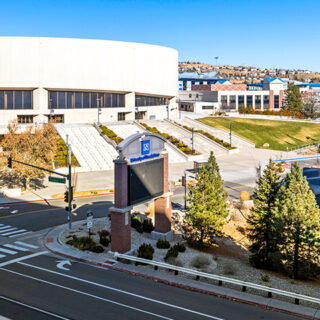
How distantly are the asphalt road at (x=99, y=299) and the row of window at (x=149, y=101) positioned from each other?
7548 centimetres

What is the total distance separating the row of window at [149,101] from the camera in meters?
97.2

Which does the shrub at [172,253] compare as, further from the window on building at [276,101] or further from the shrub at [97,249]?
the window on building at [276,101]

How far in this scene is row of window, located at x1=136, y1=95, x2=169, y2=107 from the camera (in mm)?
97188

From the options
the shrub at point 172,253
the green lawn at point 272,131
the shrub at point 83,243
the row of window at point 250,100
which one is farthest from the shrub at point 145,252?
the row of window at point 250,100

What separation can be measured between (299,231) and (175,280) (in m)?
7.53

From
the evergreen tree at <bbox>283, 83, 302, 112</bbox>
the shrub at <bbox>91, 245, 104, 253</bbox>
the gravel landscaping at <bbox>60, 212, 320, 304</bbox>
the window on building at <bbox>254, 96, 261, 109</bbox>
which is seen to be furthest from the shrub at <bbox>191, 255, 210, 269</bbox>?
the window on building at <bbox>254, 96, 261, 109</bbox>

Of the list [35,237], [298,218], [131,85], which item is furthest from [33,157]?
[131,85]

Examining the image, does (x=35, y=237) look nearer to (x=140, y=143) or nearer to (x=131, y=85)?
(x=140, y=143)

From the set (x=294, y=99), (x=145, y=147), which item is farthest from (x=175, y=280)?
(x=294, y=99)

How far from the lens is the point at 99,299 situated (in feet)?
65.5

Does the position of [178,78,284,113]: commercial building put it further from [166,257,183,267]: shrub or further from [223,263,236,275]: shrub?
[223,263,236,275]: shrub

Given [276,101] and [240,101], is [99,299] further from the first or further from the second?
[276,101]

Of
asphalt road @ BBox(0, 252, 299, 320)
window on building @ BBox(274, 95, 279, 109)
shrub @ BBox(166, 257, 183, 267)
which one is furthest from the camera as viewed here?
window on building @ BBox(274, 95, 279, 109)

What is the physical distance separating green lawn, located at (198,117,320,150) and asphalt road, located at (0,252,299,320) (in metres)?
68.3
